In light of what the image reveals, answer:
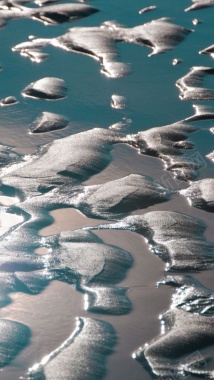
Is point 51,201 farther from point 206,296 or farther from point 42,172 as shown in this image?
point 206,296

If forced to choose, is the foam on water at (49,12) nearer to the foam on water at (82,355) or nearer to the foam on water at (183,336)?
the foam on water at (183,336)

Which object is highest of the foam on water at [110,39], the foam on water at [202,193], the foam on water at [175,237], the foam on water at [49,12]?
the foam on water at [49,12]

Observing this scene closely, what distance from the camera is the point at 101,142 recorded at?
2412mm

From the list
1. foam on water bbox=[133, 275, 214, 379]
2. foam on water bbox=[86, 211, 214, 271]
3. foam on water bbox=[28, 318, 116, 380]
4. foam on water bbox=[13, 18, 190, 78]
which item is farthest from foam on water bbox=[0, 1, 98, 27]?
foam on water bbox=[28, 318, 116, 380]

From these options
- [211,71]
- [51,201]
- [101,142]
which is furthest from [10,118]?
[211,71]

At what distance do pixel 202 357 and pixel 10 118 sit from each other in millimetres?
1283

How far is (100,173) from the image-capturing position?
2.25 m

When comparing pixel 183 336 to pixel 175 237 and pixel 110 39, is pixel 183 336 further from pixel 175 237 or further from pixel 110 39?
pixel 110 39

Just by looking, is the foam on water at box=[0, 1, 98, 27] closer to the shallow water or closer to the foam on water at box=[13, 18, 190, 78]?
the shallow water

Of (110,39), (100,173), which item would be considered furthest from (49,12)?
(100,173)

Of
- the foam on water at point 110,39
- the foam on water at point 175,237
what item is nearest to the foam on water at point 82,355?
the foam on water at point 175,237

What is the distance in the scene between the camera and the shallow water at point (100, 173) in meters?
1.62

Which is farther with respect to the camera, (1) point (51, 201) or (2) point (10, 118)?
(2) point (10, 118)

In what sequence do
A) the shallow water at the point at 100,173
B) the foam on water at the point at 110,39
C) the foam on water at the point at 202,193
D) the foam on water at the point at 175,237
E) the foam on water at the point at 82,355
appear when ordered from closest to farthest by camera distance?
the foam on water at the point at 82,355
the shallow water at the point at 100,173
the foam on water at the point at 175,237
the foam on water at the point at 202,193
the foam on water at the point at 110,39
